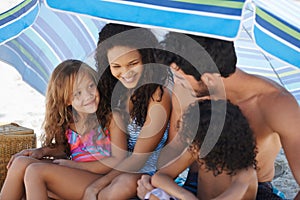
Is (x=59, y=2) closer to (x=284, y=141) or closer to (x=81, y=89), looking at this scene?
(x=81, y=89)

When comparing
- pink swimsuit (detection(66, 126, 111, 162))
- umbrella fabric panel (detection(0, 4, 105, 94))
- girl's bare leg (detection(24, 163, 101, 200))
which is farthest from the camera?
umbrella fabric panel (detection(0, 4, 105, 94))

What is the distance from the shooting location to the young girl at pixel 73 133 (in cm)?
273

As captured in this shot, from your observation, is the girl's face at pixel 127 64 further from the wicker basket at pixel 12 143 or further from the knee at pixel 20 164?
the wicker basket at pixel 12 143

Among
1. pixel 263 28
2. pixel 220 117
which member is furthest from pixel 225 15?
pixel 220 117

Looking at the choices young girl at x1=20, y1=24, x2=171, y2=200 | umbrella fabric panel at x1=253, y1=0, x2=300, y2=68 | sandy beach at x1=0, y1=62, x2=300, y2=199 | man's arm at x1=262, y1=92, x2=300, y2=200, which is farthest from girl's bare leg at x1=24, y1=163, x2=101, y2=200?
sandy beach at x1=0, y1=62, x2=300, y2=199

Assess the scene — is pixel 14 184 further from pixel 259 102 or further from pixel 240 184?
pixel 259 102

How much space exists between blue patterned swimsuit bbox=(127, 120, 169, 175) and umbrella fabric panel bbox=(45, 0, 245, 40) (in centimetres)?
81

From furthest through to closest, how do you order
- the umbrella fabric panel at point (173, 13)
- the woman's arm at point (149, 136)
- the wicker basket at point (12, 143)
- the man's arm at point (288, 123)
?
the wicker basket at point (12, 143), the woman's arm at point (149, 136), the man's arm at point (288, 123), the umbrella fabric panel at point (173, 13)

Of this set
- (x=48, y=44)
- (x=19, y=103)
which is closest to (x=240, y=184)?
(x=48, y=44)

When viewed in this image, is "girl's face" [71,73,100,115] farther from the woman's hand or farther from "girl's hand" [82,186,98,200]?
"girl's hand" [82,186,98,200]

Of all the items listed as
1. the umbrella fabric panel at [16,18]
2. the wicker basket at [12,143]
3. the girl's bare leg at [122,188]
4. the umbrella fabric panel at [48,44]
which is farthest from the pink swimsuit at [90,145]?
the umbrella fabric panel at [16,18]

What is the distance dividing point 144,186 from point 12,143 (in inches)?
40.4

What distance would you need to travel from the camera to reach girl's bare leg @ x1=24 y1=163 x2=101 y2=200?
2.64 metres

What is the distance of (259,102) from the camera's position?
2453mm
